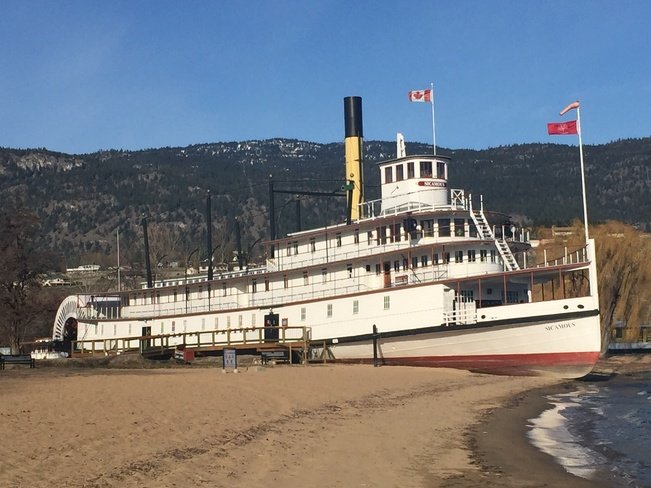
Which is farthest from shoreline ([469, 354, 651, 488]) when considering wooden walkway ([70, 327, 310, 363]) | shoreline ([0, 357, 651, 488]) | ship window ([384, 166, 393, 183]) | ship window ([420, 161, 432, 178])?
→ ship window ([384, 166, 393, 183])

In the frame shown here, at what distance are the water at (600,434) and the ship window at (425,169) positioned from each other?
1421 centimetres

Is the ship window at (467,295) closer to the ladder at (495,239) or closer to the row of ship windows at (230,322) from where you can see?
the ladder at (495,239)

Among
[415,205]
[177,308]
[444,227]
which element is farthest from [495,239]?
[177,308]

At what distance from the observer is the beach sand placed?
12547mm

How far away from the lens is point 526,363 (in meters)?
35.8

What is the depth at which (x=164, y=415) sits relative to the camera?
18062mm

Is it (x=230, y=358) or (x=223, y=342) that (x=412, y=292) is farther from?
(x=223, y=342)

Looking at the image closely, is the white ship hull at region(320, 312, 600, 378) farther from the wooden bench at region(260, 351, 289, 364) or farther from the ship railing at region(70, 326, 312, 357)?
the ship railing at region(70, 326, 312, 357)

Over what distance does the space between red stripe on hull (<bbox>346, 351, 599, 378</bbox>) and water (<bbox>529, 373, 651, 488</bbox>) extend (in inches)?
93.4

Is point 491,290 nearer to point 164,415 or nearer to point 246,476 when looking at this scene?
point 164,415

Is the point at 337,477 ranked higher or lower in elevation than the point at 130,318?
lower

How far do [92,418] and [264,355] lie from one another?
25373 millimetres

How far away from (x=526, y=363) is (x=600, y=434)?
1550 centimetres

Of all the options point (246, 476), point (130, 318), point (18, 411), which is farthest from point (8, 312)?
point (246, 476)
